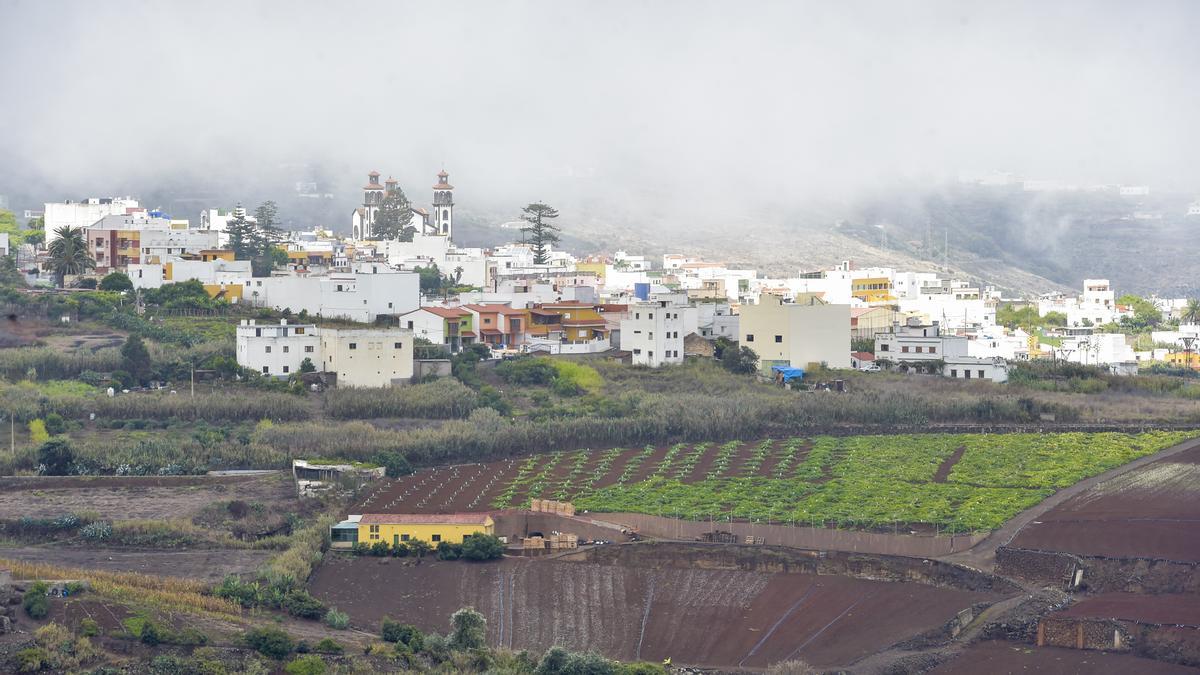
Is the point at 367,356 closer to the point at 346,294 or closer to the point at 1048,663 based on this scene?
the point at 346,294

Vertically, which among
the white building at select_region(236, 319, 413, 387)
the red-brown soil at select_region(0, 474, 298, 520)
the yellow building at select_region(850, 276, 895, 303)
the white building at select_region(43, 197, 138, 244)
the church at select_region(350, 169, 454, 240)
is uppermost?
the church at select_region(350, 169, 454, 240)

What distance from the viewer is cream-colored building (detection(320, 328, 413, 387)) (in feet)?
169

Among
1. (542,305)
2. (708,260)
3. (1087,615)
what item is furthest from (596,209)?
(1087,615)

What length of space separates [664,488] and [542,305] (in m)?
19.2

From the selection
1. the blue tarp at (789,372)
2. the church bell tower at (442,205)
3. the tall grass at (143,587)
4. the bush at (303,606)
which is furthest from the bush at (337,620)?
the church bell tower at (442,205)

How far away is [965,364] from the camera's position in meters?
56.3

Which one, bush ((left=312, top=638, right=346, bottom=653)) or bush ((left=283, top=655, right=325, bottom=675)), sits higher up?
bush ((left=312, top=638, right=346, bottom=653))

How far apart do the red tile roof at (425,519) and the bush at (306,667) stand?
27.5 feet

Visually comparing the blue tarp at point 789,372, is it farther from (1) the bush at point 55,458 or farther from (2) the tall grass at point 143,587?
(2) the tall grass at point 143,587

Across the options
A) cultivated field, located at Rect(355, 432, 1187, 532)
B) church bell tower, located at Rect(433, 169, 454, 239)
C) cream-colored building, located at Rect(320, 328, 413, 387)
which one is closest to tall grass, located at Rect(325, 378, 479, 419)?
cream-colored building, located at Rect(320, 328, 413, 387)

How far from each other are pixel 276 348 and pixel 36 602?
21518 millimetres

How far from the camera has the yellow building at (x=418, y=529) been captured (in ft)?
122

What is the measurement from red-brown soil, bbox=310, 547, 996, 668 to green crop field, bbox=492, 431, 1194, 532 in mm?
3202

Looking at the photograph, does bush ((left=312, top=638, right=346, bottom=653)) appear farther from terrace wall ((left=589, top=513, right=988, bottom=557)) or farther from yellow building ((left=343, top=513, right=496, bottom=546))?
terrace wall ((left=589, top=513, right=988, bottom=557))
